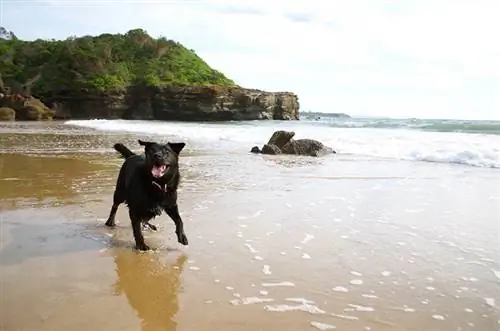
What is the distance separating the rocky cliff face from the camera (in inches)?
2144

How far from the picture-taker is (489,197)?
325 inches

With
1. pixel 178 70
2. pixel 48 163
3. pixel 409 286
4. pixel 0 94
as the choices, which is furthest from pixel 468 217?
pixel 178 70

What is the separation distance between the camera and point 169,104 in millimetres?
56281

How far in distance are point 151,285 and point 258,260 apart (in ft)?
3.45

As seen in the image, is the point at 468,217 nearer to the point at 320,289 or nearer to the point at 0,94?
the point at 320,289

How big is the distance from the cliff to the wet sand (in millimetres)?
45822

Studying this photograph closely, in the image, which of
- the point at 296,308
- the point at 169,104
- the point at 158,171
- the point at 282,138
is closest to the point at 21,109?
the point at 169,104

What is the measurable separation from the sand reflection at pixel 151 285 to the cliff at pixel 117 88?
48.1 metres

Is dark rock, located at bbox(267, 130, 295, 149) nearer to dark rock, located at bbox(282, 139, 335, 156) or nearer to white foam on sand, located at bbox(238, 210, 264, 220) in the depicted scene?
dark rock, located at bbox(282, 139, 335, 156)

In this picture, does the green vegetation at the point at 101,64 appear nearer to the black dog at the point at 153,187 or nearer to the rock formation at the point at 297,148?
the rock formation at the point at 297,148

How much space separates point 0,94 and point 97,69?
12.4m

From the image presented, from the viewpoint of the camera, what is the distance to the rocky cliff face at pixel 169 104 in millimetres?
54469

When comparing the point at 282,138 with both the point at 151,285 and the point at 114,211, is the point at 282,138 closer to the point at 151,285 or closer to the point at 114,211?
the point at 114,211

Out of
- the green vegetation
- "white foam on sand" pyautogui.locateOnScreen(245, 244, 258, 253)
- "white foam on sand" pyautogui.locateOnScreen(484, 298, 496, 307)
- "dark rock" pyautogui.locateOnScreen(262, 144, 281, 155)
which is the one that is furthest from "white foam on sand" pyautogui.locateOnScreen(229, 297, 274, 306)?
the green vegetation
